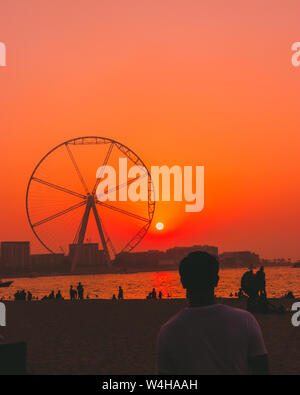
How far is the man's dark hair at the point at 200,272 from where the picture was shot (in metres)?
4.24

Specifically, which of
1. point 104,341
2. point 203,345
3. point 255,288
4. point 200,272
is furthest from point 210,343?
point 255,288

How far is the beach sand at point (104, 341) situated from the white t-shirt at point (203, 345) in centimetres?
878

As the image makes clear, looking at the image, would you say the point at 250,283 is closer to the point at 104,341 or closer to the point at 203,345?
the point at 104,341

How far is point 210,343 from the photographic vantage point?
4.11 meters

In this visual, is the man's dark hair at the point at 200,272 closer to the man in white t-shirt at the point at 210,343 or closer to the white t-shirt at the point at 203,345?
the man in white t-shirt at the point at 210,343

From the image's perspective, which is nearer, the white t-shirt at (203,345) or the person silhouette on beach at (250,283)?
the white t-shirt at (203,345)

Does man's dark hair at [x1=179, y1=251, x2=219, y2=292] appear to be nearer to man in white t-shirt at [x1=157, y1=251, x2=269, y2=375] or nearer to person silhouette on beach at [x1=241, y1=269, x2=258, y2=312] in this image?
man in white t-shirt at [x1=157, y1=251, x2=269, y2=375]

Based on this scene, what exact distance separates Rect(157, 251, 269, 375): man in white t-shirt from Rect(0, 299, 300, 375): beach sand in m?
8.78

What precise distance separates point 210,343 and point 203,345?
0.15 ft

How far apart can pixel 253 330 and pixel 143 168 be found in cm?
8255

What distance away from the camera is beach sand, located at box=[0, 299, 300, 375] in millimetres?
13484

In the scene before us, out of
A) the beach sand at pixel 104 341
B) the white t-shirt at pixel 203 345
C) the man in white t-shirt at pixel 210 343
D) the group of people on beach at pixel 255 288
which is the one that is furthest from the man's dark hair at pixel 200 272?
the group of people on beach at pixel 255 288

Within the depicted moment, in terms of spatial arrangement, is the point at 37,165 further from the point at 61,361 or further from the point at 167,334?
the point at 167,334
